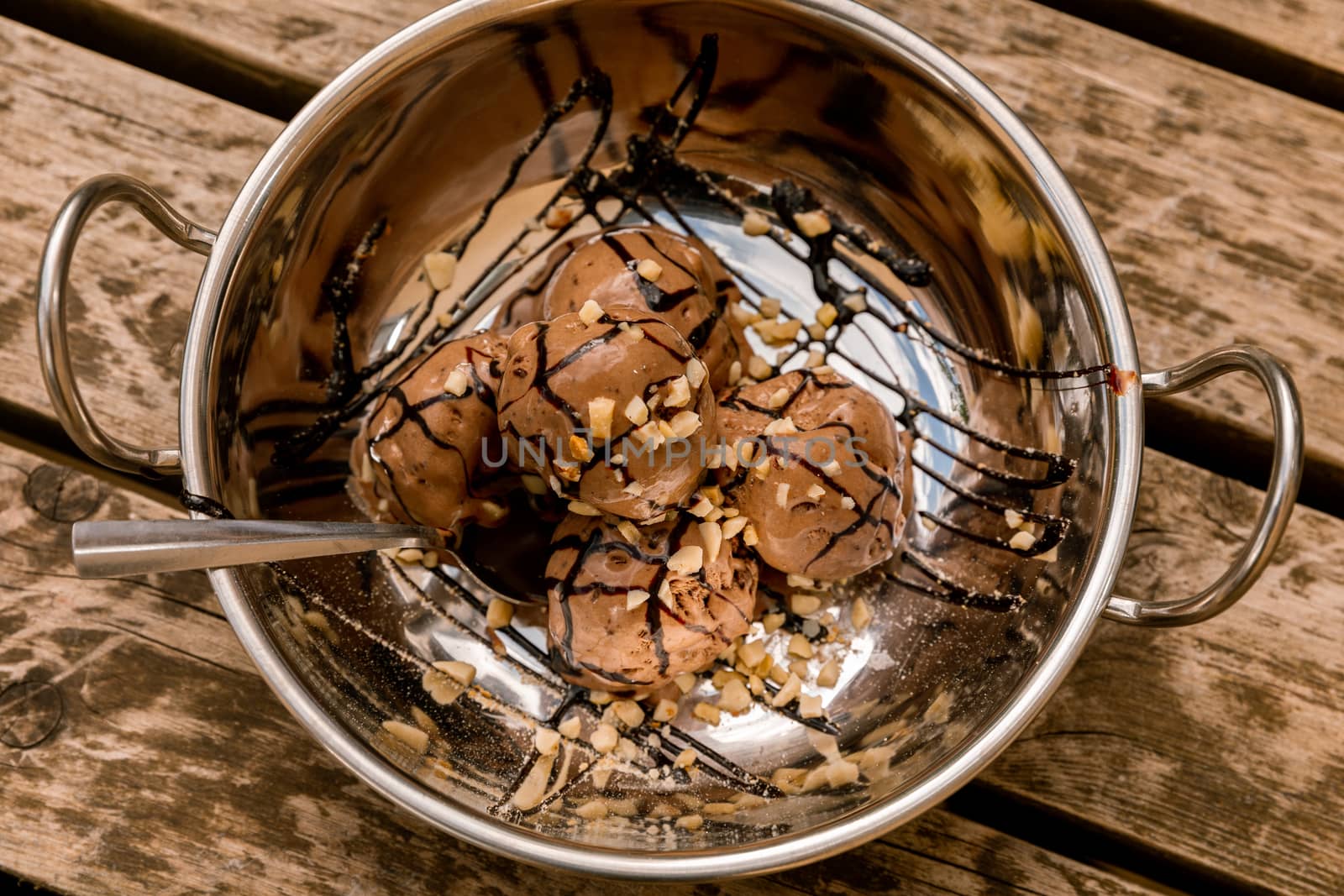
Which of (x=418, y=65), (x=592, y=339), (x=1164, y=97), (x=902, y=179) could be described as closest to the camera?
(x=592, y=339)

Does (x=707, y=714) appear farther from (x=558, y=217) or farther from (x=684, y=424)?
(x=558, y=217)

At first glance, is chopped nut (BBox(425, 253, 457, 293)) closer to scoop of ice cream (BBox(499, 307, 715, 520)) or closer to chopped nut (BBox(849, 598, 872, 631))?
scoop of ice cream (BBox(499, 307, 715, 520))

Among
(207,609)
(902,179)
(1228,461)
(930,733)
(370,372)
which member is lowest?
(207,609)

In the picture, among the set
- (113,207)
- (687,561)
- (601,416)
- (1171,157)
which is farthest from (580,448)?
(1171,157)

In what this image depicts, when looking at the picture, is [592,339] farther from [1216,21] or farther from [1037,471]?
[1216,21]

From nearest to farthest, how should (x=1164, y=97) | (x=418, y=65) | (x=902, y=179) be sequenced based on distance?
(x=418, y=65) < (x=902, y=179) < (x=1164, y=97)

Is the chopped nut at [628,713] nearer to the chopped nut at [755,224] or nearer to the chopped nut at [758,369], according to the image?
the chopped nut at [758,369]

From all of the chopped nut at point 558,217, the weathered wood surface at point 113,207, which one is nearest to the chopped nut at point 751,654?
the chopped nut at point 558,217

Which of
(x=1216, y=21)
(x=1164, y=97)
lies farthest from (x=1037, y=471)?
(x=1216, y=21)

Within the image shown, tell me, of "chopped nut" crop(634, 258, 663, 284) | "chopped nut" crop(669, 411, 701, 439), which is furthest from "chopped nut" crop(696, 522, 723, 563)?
"chopped nut" crop(634, 258, 663, 284)
